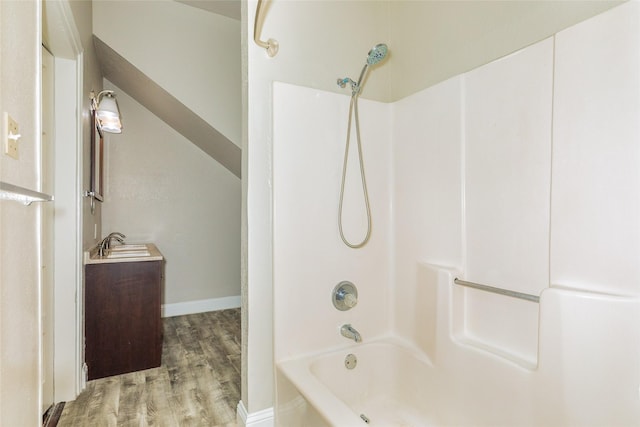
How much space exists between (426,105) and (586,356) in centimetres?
123

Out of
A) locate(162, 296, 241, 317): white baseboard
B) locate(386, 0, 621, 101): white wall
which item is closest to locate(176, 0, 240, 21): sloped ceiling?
locate(386, 0, 621, 101): white wall

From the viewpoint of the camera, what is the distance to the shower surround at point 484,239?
Answer: 3.33 feet

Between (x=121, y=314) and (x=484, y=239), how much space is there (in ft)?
7.79

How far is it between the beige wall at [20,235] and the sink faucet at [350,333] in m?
1.26

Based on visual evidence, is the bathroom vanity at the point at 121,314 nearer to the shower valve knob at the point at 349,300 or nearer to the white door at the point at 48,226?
the white door at the point at 48,226

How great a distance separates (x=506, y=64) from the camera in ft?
4.33

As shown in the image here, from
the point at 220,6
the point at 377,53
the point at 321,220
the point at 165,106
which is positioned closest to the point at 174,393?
the point at 321,220

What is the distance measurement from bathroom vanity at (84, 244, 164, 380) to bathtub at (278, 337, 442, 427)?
1.34 metres

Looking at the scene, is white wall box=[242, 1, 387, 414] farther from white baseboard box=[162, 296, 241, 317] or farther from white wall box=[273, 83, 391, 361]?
white baseboard box=[162, 296, 241, 317]

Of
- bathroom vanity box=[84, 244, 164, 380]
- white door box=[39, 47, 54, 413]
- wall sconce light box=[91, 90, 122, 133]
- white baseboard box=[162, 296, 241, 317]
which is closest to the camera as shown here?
white door box=[39, 47, 54, 413]

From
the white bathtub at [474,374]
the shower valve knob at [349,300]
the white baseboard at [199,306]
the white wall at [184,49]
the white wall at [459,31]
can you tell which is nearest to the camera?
the white bathtub at [474,374]

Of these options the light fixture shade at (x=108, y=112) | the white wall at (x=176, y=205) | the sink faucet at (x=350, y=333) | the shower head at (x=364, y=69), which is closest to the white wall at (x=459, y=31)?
the shower head at (x=364, y=69)

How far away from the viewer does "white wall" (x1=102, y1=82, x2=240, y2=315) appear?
3420mm

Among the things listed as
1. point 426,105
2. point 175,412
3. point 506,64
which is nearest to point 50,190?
point 175,412
